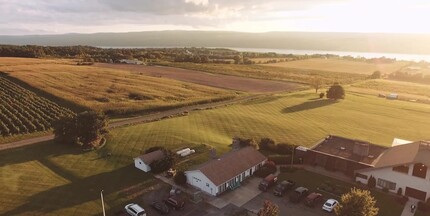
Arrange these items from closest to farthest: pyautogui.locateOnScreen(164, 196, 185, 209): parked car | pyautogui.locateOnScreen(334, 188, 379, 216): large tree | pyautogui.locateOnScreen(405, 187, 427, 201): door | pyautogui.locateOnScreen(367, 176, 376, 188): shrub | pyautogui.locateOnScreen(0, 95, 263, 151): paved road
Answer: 1. pyautogui.locateOnScreen(334, 188, 379, 216): large tree
2. pyautogui.locateOnScreen(164, 196, 185, 209): parked car
3. pyautogui.locateOnScreen(405, 187, 427, 201): door
4. pyautogui.locateOnScreen(367, 176, 376, 188): shrub
5. pyautogui.locateOnScreen(0, 95, 263, 151): paved road

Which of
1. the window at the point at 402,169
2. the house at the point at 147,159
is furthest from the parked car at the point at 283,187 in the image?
the house at the point at 147,159

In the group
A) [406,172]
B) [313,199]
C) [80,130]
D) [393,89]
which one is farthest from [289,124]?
[393,89]

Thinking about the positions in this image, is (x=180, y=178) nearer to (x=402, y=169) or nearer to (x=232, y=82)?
(x=402, y=169)

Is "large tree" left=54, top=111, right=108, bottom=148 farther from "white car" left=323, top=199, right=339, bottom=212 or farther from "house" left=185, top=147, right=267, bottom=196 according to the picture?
"white car" left=323, top=199, right=339, bottom=212

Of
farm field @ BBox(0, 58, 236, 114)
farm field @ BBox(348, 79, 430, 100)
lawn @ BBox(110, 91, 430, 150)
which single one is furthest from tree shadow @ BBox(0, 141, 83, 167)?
farm field @ BBox(348, 79, 430, 100)

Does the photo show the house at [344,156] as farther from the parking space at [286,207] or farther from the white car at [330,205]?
the parking space at [286,207]

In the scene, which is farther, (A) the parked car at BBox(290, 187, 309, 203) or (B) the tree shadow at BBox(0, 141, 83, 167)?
(B) the tree shadow at BBox(0, 141, 83, 167)
